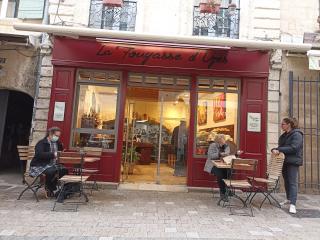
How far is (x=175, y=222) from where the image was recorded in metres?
5.30

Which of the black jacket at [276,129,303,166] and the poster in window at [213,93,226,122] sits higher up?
the poster in window at [213,93,226,122]

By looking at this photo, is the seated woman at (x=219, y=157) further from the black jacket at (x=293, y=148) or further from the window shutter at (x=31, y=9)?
the window shutter at (x=31, y=9)

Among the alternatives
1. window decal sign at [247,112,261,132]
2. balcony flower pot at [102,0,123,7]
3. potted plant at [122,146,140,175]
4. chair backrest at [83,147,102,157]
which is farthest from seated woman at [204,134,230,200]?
balcony flower pot at [102,0,123,7]

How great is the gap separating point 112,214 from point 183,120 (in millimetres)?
3583

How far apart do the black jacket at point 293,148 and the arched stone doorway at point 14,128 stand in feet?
26.0

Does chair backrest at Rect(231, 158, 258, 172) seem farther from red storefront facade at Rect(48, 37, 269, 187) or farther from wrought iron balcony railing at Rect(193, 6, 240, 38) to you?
wrought iron balcony railing at Rect(193, 6, 240, 38)

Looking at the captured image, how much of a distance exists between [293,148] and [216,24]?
384 centimetres

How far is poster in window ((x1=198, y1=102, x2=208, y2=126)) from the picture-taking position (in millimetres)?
8227

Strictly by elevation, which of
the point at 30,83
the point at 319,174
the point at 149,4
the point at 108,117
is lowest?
the point at 319,174

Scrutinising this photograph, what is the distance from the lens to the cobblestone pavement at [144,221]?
184 inches

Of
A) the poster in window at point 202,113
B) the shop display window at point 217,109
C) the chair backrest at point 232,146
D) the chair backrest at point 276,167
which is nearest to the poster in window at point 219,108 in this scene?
the shop display window at point 217,109

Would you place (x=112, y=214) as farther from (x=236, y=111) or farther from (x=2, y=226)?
(x=236, y=111)

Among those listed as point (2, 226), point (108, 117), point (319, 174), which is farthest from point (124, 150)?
point (319, 174)

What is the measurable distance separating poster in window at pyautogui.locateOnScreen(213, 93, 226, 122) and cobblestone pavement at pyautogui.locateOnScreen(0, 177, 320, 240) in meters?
2.17
